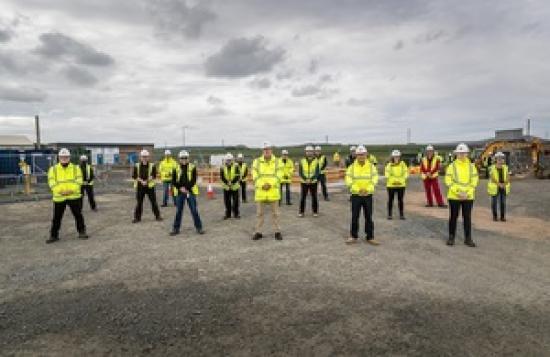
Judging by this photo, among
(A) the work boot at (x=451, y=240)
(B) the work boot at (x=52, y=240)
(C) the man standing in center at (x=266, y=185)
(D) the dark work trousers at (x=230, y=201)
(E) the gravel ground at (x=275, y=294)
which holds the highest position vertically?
(C) the man standing in center at (x=266, y=185)

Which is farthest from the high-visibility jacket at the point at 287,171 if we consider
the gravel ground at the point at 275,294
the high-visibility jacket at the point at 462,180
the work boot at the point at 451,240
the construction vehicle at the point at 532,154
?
the construction vehicle at the point at 532,154

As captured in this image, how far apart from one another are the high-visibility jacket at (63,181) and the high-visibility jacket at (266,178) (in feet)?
12.6

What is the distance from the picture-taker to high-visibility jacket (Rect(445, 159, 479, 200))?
754 centimetres

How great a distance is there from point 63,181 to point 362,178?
6.23 m

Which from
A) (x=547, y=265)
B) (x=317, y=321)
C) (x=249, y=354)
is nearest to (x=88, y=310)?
(x=249, y=354)

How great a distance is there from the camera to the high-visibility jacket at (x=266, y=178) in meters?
8.07

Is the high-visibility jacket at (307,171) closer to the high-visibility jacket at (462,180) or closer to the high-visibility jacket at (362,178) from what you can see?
the high-visibility jacket at (362,178)

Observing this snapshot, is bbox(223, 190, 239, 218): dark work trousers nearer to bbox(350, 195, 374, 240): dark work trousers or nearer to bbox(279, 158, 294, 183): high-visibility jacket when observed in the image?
bbox(279, 158, 294, 183): high-visibility jacket

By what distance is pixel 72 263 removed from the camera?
650 cm

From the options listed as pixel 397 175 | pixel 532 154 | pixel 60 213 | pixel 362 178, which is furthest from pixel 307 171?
pixel 532 154

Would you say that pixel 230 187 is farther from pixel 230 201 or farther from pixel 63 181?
pixel 63 181

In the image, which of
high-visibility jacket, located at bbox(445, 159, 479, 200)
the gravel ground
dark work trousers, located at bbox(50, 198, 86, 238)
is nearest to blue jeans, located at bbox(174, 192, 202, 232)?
the gravel ground

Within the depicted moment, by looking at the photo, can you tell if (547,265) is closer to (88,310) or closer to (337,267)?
(337,267)

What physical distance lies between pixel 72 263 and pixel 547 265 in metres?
7.99
